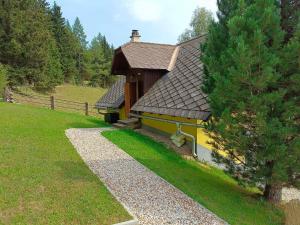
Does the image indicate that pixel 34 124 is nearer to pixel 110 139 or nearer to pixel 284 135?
pixel 110 139

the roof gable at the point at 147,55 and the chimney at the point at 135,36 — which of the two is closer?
the roof gable at the point at 147,55

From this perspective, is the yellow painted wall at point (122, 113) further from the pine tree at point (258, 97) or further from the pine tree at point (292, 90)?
the pine tree at point (292, 90)

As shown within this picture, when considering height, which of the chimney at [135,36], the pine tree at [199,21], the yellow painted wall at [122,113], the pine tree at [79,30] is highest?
the pine tree at [79,30]

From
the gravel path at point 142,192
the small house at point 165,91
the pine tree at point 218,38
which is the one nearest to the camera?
the gravel path at point 142,192

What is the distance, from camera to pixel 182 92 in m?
13.0

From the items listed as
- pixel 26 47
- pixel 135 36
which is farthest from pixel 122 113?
pixel 26 47

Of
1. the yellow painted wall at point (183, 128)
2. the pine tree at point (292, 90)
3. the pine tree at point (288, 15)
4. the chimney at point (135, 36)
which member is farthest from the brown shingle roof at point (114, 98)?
the pine tree at point (292, 90)

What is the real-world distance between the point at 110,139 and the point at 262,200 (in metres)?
7.25

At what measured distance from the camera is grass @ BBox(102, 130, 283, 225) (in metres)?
7.11

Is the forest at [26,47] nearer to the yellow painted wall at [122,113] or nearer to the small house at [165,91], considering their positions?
the yellow painted wall at [122,113]

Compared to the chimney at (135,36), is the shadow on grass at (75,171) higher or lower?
lower

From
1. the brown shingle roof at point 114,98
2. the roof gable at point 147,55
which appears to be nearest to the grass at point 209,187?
the roof gable at point 147,55

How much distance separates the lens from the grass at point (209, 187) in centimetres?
711

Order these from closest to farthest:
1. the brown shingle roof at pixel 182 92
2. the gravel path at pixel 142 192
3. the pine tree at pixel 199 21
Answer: the gravel path at pixel 142 192 < the brown shingle roof at pixel 182 92 < the pine tree at pixel 199 21
